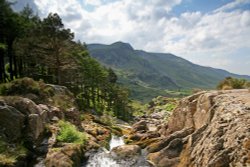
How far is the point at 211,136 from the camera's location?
2366cm

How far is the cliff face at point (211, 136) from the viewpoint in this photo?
67.6ft

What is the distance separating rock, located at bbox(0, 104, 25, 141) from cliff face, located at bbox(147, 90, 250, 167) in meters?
12.6

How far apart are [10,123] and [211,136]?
17.2 meters

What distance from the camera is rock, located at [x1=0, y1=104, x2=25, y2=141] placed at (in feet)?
90.0

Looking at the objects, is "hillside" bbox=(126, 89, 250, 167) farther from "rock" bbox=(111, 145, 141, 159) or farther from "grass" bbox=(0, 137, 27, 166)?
"grass" bbox=(0, 137, 27, 166)

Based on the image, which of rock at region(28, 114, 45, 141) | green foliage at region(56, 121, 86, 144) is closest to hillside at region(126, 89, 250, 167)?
green foliage at region(56, 121, 86, 144)

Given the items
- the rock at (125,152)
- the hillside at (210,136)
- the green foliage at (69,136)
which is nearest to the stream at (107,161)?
the rock at (125,152)

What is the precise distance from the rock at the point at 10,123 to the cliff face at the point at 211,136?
1263cm

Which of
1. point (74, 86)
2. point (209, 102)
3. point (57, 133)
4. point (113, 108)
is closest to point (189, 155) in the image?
point (209, 102)

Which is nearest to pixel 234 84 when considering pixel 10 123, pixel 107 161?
pixel 107 161

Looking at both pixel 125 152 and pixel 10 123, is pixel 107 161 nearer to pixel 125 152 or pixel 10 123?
pixel 125 152

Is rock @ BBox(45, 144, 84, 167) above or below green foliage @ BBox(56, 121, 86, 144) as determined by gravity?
below

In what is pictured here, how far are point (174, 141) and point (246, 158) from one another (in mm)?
10335

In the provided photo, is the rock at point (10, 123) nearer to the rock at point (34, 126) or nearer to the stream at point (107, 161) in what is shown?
the rock at point (34, 126)
